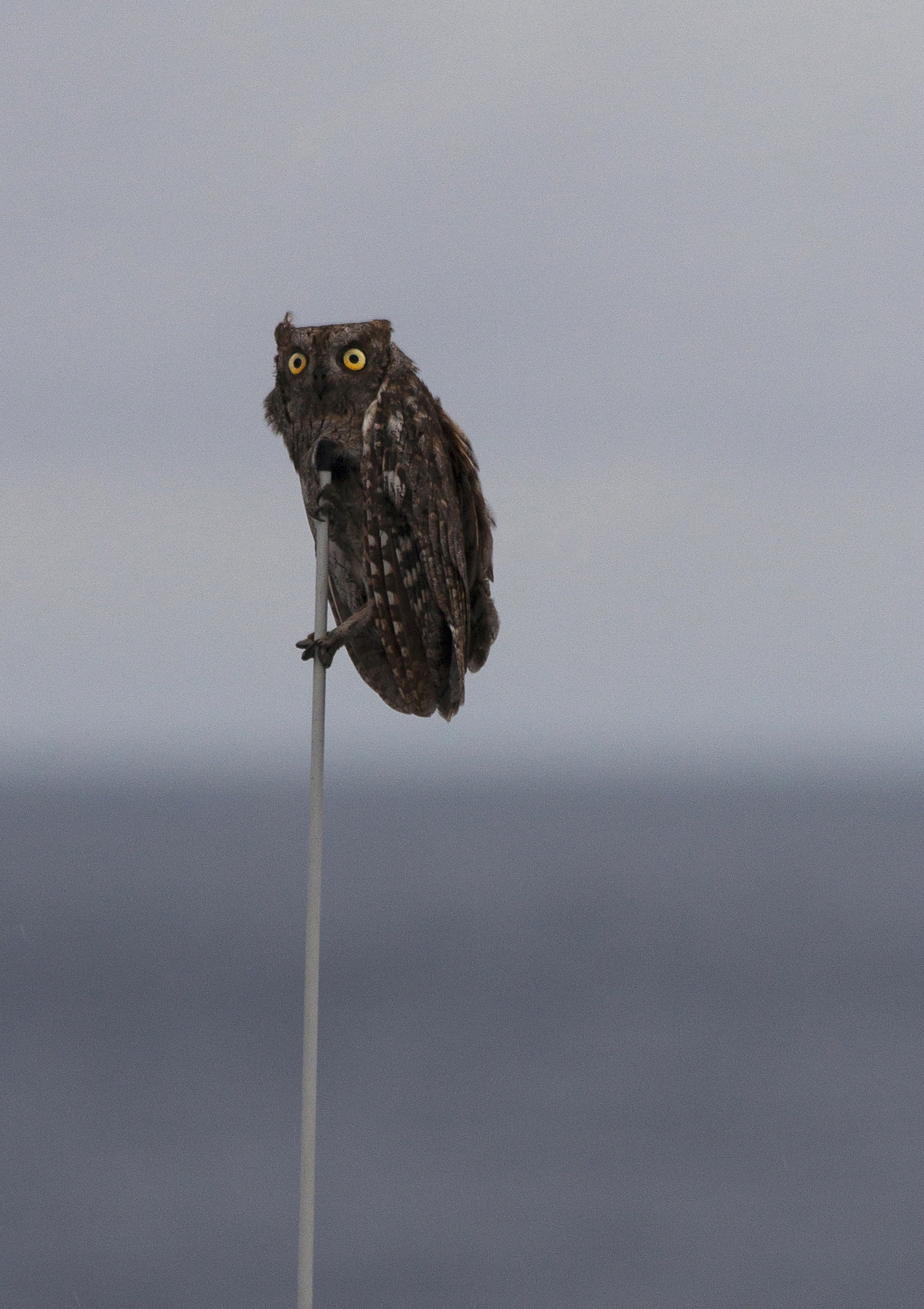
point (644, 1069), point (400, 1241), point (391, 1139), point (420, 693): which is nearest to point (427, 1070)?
point (391, 1139)

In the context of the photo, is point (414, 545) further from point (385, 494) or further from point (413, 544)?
point (385, 494)

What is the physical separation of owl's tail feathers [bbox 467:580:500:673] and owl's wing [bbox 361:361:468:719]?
189 mm

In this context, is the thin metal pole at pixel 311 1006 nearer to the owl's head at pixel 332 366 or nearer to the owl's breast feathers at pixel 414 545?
the owl's breast feathers at pixel 414 545

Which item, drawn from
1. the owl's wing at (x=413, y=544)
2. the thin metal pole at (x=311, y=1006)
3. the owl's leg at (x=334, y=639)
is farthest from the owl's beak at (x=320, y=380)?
the thin metal pole at (x=311, y=1006)

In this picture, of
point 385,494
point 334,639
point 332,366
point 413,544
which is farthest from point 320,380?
point 334,639

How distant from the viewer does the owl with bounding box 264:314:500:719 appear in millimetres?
5250

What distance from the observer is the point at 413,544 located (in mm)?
5355

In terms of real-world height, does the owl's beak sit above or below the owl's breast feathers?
above

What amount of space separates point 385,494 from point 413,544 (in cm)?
23

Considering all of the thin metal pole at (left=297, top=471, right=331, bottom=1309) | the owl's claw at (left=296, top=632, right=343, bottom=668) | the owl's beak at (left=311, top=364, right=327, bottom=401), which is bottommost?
the thin metal pole at (left=297, top=471, right=331, bottom=1309)

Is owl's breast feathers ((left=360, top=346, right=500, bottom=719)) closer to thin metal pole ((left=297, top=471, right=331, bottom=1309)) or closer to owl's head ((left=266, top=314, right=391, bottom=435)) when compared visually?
owl's head ((left=266, top=314, right=391, bottom=435))

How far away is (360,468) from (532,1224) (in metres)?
102

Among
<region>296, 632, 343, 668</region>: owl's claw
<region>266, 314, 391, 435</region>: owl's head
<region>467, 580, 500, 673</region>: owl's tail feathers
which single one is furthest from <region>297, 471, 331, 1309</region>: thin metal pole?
<region>266, 314, 391, 435</region>: owl's head

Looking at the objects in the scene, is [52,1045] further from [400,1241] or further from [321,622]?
[321,622]
